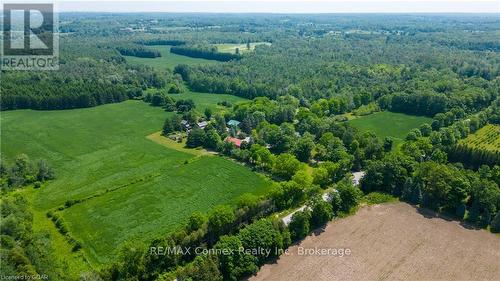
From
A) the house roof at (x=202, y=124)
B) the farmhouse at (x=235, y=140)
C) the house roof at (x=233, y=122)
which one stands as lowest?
the farmhouse at (x=235, y=140)

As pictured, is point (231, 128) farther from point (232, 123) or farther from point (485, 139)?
point (485, 139)

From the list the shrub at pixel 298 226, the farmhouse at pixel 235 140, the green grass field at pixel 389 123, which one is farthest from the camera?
the green grass field at pixel 389 123

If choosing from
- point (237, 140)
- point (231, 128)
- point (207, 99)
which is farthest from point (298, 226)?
point (207, 99)

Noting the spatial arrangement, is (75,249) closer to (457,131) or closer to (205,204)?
(205,204)

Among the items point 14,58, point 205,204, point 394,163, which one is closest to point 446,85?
point 394,163

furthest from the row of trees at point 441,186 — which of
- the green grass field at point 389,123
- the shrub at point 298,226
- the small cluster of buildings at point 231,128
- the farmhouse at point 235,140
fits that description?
the small cluster of buildings at point 231,128

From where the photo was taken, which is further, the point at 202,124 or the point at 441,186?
the point at 202,124

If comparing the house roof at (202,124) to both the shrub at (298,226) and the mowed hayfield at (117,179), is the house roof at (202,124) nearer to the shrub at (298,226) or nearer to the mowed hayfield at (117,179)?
the mowed hayfield at (117,179)
